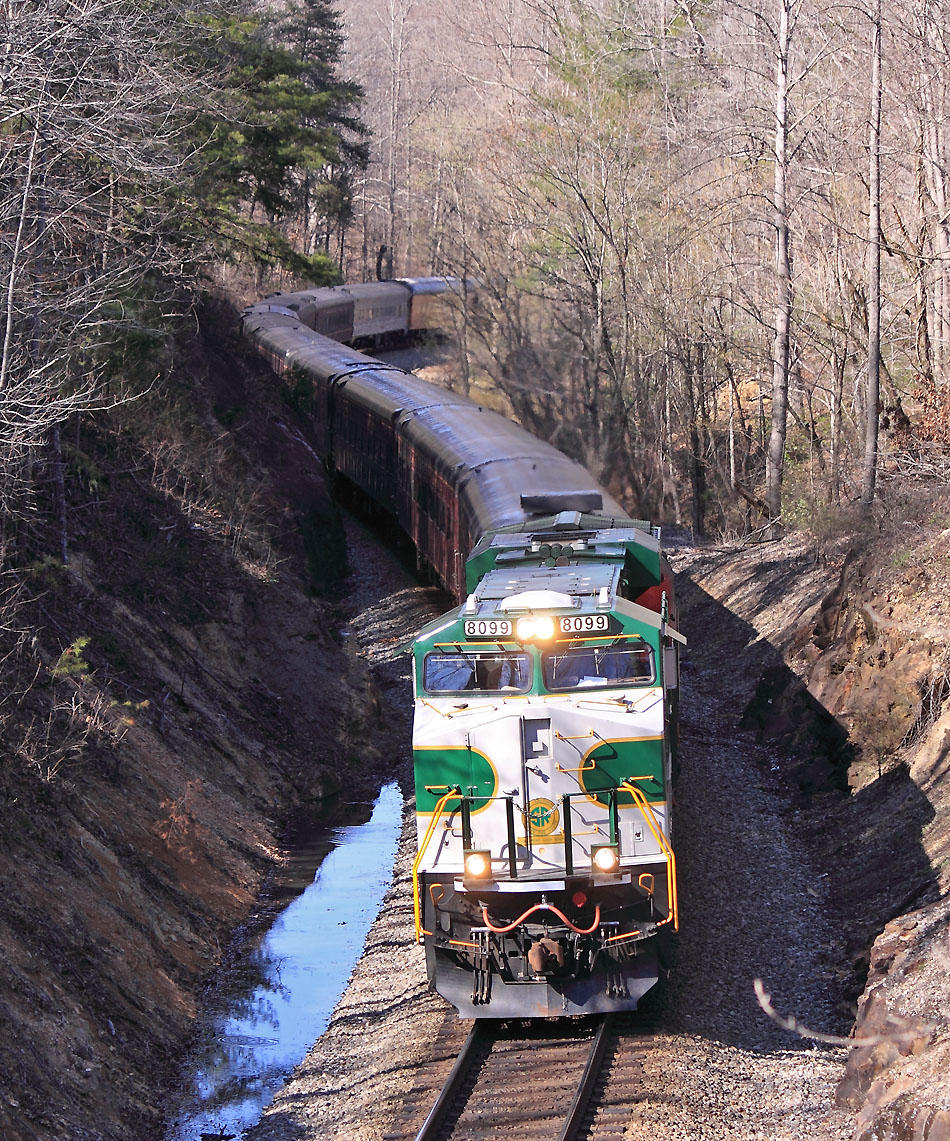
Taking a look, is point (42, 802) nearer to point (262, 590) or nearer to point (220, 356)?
point (262, 590)

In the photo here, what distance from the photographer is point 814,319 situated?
114 ft

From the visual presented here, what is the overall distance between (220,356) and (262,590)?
35.9 ft

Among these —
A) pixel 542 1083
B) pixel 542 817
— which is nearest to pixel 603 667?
pixel 542 817

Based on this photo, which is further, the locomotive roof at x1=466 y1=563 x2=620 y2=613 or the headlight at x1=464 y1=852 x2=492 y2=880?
the locomotive roof at x1=466 y1=563 x2=620 y2=613

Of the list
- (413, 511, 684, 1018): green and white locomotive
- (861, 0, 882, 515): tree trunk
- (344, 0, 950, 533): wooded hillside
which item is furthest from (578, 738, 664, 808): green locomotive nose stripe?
(861, 0, 882, 515): tree trunk

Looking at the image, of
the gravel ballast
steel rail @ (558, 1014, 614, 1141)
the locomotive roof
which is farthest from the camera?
the locomotive roof

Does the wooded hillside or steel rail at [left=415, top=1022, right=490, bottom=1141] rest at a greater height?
the wooded hillside

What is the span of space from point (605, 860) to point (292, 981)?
4811 mm

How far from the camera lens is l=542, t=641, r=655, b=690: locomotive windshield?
11227mm

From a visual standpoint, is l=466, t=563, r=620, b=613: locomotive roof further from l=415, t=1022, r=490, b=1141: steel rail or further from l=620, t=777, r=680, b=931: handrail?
l=415, t=1022, r=490, b=1141: steel rail

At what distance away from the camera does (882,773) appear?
55.6 feet

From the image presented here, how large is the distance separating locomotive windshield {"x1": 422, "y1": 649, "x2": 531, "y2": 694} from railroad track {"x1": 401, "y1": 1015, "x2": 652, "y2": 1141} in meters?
2.96

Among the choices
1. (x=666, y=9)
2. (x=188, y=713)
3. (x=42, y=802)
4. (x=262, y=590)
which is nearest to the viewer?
(x=42, y=802)

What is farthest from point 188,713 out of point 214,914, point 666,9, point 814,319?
point 666,9
